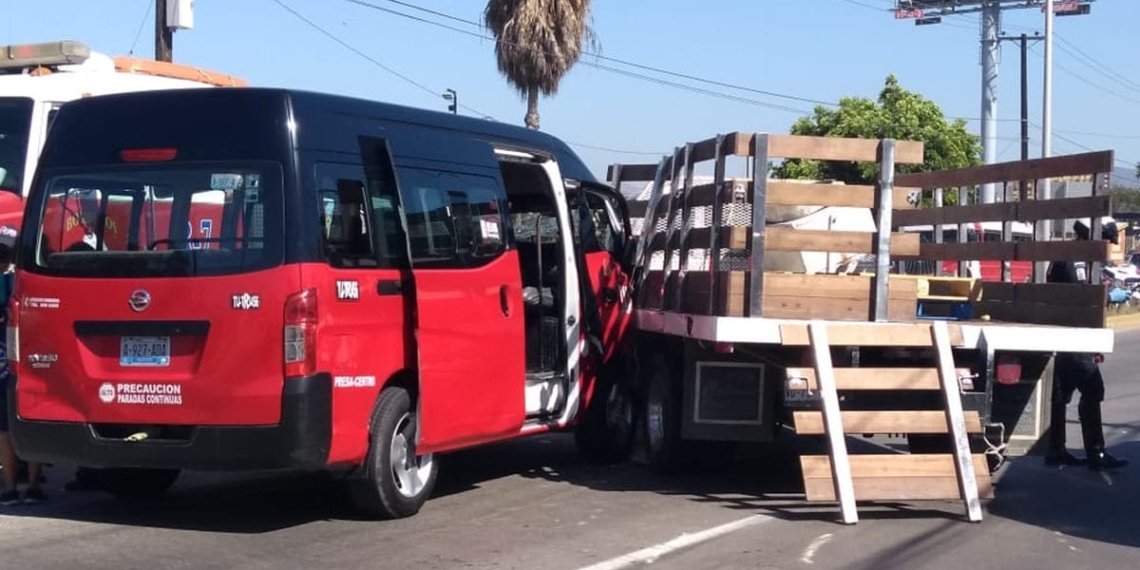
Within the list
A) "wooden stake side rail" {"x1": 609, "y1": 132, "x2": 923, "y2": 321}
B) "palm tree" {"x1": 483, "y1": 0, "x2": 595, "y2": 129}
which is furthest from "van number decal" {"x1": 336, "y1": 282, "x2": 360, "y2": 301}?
"palm tree" {"x1": 483, "y1": 0, "x2": 595, "y2": 129}

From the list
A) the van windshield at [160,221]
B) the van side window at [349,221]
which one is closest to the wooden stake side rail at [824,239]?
the van side window at [349,221]

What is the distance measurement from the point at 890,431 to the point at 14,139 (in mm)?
8146

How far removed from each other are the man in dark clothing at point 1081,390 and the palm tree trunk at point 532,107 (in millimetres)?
18579

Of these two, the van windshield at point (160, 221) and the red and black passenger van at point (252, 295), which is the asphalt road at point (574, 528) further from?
the van windshield at point (160, 221)

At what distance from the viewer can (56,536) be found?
8.40 meters

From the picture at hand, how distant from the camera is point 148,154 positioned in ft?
27.8

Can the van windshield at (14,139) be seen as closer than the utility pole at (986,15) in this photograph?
Yes

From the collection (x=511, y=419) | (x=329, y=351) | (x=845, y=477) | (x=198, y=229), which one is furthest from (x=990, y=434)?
(x=198, y=229)

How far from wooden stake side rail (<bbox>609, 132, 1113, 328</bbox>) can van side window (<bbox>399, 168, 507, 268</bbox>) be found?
1.50 m

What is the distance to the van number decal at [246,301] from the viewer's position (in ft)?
26.1

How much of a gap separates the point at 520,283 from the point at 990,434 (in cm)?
331

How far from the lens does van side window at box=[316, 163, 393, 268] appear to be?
8242 mm

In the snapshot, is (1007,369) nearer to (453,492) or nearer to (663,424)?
(663,424)

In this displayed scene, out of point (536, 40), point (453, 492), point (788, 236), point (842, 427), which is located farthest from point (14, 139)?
point (536, 40)
